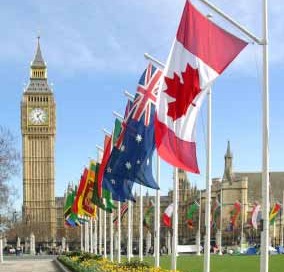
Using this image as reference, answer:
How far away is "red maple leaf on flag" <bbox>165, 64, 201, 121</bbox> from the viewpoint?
14.6 m

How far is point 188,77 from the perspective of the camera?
48.7 ft

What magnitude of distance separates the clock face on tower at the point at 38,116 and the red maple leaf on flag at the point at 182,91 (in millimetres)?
143451

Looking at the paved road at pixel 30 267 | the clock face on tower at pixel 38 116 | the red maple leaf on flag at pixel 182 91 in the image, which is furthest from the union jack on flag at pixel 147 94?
the clock face on tower at pixel 38 116

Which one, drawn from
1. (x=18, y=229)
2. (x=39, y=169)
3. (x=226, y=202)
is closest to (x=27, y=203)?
(x=39, y=169)

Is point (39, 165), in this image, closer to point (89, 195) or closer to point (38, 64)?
point (38, 64)

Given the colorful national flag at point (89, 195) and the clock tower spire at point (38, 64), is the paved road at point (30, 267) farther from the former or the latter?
the clock tower spire at point (38, 64)

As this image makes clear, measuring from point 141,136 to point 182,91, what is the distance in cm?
732

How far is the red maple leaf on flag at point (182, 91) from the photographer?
47.8 ft

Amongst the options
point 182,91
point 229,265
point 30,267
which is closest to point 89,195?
point 229,265

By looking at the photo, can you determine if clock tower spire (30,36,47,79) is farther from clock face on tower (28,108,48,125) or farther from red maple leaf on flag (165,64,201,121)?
red maple leaf on flag (165,64,201,121)

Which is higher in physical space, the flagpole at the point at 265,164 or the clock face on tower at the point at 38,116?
the clock face on tower at the point at 38,116

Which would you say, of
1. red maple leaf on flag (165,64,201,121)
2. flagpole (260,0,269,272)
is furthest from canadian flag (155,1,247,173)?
flagpole (260,0,269,272)

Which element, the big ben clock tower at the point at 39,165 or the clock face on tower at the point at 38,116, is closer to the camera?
the big ben clock tower at the point at 39,165

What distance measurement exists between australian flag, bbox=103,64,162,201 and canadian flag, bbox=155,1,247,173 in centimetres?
643
